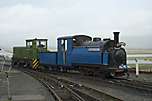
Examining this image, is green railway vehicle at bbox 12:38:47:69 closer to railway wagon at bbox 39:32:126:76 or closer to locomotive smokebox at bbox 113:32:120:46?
railway wagon at bbox 39:32:126:76

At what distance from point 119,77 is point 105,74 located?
6.16 feet

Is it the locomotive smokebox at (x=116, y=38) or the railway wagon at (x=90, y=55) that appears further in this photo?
the locomotive smokebox at (x=116, y=38)

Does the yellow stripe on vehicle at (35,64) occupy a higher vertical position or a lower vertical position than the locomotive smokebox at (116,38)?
lower

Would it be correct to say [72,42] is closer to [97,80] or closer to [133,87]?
[97,80]

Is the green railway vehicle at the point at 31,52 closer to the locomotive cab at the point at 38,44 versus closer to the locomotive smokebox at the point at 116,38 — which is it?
the locomotive cab at the point at 38,44

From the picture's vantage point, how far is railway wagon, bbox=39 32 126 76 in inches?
906

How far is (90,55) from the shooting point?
24.9 m

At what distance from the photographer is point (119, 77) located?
24422 millimetres

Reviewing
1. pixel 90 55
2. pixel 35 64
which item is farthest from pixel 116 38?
pixel 35 64

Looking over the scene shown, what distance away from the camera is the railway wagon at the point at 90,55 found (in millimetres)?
23000

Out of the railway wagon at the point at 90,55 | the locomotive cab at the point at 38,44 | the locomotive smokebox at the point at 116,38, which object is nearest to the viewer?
the railway wagon at the point at 90,55

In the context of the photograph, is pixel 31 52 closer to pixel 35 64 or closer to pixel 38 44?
pixel 38 44

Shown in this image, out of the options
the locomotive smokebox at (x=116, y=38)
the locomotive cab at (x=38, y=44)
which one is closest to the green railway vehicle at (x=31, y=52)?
the locomotive cab at (x=38, y=44)

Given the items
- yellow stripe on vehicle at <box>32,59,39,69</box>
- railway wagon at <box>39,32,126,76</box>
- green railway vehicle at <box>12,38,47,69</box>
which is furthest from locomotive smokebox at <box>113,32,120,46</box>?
yellow stripe on vehicle at <box>32,59,39,69</box>
